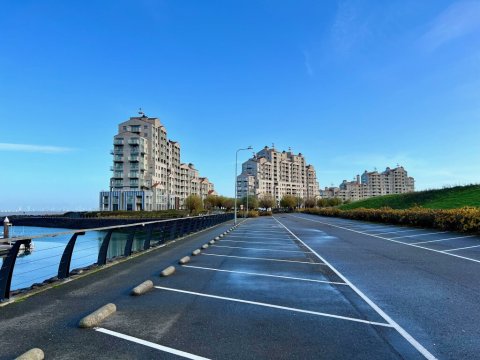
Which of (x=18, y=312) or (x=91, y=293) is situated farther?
(x=91, y=293)

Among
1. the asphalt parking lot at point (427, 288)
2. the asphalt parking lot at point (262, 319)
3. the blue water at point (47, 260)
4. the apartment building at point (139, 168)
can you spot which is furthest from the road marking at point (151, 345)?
the apartment building at point (139, 168)

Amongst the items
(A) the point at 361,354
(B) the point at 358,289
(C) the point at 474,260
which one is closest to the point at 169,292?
(B) the point at 358,289

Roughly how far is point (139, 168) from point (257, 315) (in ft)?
345

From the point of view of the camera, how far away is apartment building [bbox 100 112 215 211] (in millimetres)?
106688

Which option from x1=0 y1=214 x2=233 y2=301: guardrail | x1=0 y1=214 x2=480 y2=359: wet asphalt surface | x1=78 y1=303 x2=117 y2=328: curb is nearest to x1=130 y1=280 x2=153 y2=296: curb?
x1=0 y1=214 x2=480 y2=359: wet asphalt surface

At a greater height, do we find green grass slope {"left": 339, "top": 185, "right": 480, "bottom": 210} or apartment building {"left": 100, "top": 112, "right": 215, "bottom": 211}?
apartment building {"left": 100, "top": 112, "right": 215, "bottom": 211}

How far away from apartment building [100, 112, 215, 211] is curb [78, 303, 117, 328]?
102 meters

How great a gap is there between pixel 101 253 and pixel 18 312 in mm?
5518

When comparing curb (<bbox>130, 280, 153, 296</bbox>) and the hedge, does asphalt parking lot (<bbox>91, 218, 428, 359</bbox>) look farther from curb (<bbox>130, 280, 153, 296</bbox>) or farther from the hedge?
the hedge

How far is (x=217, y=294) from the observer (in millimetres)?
8234

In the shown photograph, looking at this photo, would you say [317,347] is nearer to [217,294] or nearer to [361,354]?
[361,354]

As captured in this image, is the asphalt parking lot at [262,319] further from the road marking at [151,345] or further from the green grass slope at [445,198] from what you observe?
the green grass slope at [445,198]

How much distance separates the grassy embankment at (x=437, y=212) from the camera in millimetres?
25962

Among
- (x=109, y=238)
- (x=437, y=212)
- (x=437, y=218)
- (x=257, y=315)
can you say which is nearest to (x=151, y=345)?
→ (x=257, y=315)
